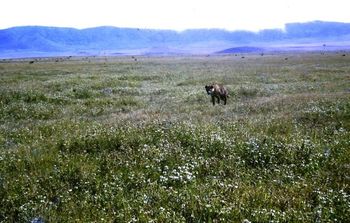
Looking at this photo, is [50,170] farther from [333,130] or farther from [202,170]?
[333,130]

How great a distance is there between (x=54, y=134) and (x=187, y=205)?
30.7ft

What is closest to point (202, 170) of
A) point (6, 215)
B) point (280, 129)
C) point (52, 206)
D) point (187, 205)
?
point (187, 205)

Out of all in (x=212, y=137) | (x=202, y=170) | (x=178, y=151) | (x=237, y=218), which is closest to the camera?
(x=237, y=218)

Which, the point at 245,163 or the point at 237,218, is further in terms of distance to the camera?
the point at 245,163

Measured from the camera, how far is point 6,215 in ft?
28.1

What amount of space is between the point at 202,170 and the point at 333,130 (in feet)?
23.0

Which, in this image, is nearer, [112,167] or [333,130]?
[112,167]

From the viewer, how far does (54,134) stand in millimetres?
15969

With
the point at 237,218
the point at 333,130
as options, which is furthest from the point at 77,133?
the point at 333,130

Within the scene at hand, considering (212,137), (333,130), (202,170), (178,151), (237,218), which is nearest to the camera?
(237,218)

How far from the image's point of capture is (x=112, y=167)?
10953 millimetres

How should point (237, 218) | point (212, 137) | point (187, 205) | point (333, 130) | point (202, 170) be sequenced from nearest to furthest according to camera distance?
point (237, 218) → point (187, 205) → point (202, 170) → point (212, 137) → point (333, 130)

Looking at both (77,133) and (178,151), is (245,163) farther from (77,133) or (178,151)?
(77,133)

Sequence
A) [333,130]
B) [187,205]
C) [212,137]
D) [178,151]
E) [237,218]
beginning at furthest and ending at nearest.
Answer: [333,130]
[212,137]
[178,151]
[187,205]
[237,218]
